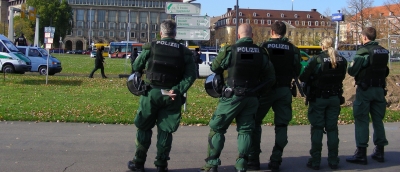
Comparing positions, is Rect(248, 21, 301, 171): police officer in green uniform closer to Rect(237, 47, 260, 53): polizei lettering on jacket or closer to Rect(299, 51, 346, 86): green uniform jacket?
Rect(299, 51, 346, 86): green uniform jacket

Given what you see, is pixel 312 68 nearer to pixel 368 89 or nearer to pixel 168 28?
pixel 368 89

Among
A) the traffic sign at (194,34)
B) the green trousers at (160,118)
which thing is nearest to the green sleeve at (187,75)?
Result: the green trousers at (160,118)

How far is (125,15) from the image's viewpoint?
133125mm

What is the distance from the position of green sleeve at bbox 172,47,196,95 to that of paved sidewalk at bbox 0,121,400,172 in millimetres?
1254

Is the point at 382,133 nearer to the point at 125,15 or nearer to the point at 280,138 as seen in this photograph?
the point at 280,138

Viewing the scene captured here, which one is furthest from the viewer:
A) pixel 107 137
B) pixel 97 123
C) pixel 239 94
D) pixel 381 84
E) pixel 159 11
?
pixel 159 11

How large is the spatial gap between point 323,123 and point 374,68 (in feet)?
3.81

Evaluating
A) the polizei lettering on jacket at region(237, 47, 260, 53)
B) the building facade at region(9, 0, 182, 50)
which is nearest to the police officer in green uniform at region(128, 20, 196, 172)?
the polizei lettering on jacket at region(237, 47, 260, 53)

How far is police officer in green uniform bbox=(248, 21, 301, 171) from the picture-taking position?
680 centimetres

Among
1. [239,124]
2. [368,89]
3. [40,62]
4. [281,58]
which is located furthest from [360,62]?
[40,62]

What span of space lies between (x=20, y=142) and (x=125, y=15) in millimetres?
127066

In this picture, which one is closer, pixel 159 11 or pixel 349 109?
pixel 349 109

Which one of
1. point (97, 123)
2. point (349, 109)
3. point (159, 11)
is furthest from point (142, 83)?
point (159, 11)

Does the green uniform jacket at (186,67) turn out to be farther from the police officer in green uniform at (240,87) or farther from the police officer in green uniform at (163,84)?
the police officer in green uniform at (240,87)
